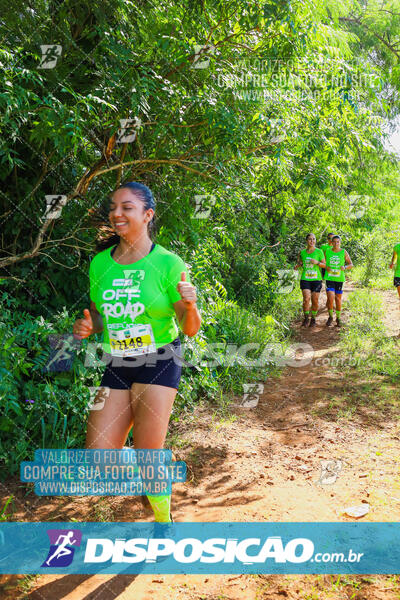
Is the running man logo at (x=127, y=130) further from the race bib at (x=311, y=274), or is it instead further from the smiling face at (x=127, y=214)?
the race bib at (x=311, y=274)

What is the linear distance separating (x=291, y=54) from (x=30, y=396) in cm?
387

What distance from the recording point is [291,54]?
4586 mm

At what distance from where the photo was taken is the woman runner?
256 cm

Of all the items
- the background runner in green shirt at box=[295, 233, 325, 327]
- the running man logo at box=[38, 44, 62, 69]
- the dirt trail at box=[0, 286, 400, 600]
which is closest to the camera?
the dirt trail at box=[0, 286, 400, 600]

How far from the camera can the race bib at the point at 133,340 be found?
8.45 feet

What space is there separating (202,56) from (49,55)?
4.05ft

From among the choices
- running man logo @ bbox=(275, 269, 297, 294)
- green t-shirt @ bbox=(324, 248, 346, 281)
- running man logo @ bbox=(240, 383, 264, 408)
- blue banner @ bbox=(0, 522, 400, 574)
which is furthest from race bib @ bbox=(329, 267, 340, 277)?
blue banner @ bbox=(0, 522, 400, 574)

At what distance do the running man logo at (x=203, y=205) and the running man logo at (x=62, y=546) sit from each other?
11.3ft

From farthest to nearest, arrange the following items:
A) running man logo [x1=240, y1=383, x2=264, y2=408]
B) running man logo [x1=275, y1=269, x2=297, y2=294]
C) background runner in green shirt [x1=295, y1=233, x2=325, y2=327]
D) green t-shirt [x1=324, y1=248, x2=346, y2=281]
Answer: running man logo [x1=275, y1=269, x2=297, y2=294] < background runner in green shirt [x1=295, y1=233, x2=325, y2=327] < green t-shirt [x1=324, y1=248, x2=346, y2=281] < running man logo [x1=240, y1=383, x2=264, y2=408]

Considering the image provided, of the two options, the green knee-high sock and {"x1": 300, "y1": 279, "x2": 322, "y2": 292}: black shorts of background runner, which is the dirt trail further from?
{"x1": 300, "y1": 279, "x2": 322, "y2": 292}: black shorts of background runner

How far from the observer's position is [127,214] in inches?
104

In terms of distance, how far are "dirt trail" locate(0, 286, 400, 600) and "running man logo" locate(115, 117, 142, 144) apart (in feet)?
9.12

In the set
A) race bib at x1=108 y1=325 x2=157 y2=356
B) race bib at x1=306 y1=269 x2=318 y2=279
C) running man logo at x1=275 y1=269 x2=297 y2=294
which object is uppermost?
race bib at x1=108 y1=325 x2=157 y2=356

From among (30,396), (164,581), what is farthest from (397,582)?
(30,396)
